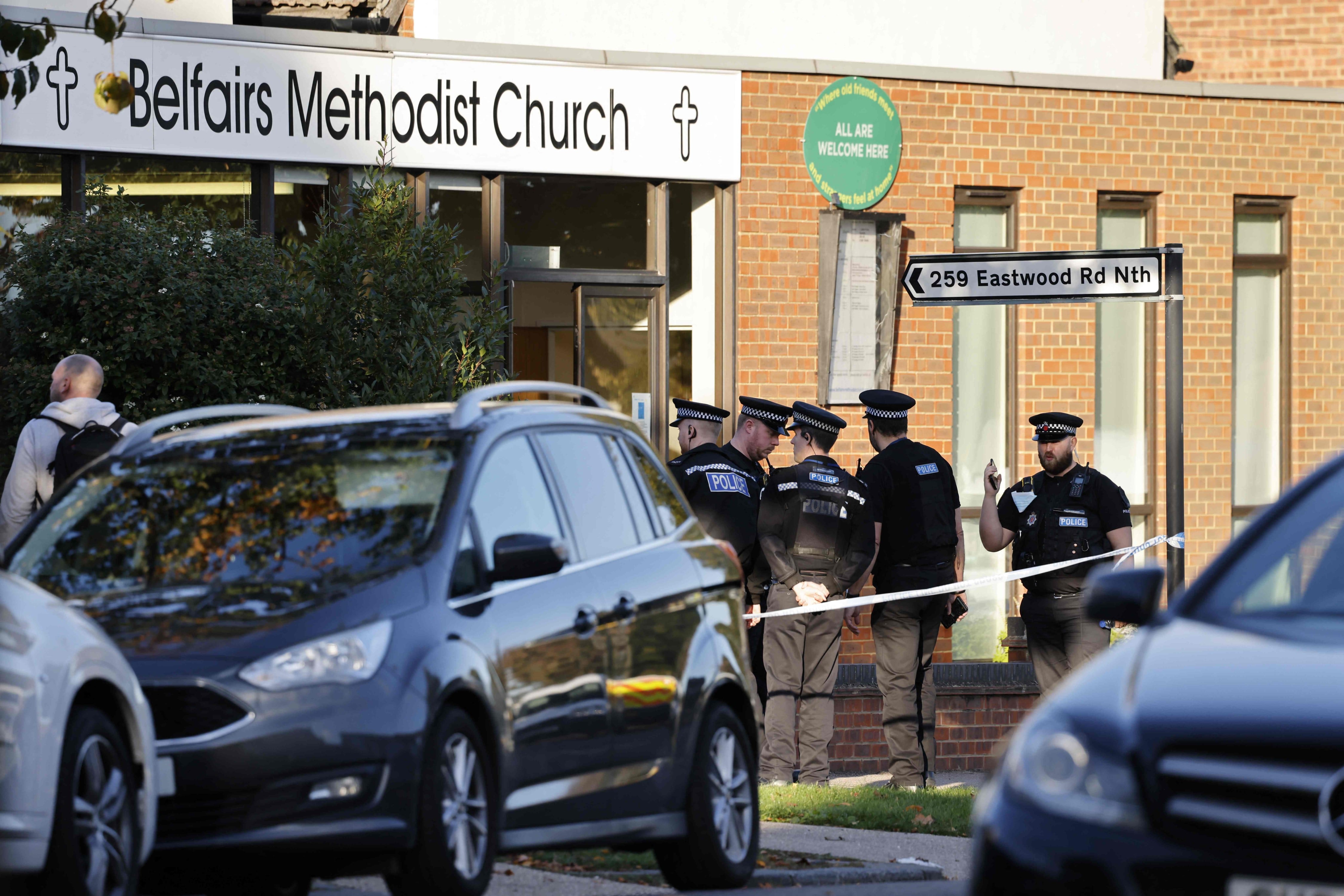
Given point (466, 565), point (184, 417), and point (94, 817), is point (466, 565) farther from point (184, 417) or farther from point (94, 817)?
point (184, 417)

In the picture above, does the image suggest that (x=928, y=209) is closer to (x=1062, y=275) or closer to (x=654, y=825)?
(x=1062, y=275)

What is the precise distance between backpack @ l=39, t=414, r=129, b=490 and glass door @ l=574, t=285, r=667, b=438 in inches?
244

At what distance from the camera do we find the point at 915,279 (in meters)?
10.2

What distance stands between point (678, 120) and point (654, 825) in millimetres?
8966

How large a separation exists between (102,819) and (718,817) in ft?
9.16

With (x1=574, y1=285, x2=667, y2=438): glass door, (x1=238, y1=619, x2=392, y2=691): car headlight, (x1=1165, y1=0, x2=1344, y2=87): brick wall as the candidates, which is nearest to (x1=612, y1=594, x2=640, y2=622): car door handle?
(x1=238, y1=619, x2=392, y2=691): car headlight

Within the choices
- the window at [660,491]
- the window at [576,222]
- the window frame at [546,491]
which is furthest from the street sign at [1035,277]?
the window at [576,222]

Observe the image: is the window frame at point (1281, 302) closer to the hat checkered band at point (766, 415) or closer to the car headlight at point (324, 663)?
the hat checkered band at point (766, 415)

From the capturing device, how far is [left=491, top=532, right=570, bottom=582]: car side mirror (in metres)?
6.02

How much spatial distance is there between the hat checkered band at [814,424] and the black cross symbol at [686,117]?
3.89 m

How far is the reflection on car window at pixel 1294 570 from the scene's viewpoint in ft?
14.8

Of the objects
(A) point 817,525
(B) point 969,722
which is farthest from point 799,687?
(B) point 969,722

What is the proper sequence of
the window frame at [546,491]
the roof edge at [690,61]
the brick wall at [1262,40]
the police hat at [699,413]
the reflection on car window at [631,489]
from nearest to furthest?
the window frame at [546,491] → the reflection on car window at [631,489] → the police hat at [699,413] → the roof edge at [690,61] → the brick wall at [1262,40]

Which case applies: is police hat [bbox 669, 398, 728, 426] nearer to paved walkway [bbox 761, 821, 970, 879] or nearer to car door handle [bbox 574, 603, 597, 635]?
A: paved walkway [bbox 761, 821, 970, 879]
